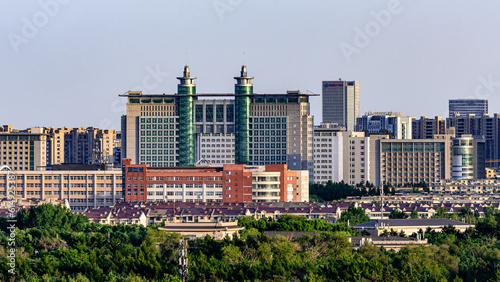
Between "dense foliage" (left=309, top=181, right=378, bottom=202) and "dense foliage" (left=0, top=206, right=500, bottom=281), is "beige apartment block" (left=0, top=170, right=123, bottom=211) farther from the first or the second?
"dense foliage" (left=0, top=206, right=500, bottom=281)

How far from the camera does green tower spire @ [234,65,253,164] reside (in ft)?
631

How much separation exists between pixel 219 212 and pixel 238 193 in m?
17.3

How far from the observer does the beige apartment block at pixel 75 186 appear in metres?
167

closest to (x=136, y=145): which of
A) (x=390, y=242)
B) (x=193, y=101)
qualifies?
(x=193, y=101)

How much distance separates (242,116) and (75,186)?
3265 centimetres

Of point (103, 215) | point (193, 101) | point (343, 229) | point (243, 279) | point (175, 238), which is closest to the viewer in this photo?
point (243, 279)

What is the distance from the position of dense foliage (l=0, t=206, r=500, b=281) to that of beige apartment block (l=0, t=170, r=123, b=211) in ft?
163

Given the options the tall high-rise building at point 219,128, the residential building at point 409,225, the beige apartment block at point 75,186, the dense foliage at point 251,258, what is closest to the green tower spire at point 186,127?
the tall high-rise building at point 219,128

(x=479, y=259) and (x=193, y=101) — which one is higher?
(x=193, y=101)

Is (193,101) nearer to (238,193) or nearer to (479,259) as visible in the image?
(238,193)

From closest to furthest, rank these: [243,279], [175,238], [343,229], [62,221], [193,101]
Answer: [243,279]
[175,238]
[343,229]
[62,221]
[193,101]

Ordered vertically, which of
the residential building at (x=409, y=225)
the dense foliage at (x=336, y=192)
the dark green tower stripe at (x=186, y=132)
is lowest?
the residential building at (x=409, y=225)

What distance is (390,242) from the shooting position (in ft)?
349

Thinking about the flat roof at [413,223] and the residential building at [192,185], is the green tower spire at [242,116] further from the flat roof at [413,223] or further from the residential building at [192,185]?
the flat roof at [413,223]
